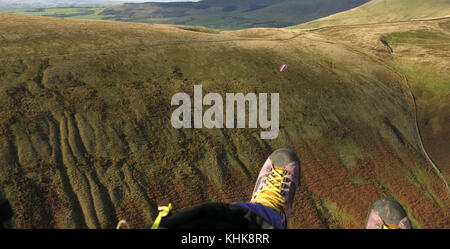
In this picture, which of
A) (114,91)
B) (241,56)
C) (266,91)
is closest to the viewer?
(114,91)

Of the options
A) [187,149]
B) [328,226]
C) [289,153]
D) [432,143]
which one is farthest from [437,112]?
[187,149]

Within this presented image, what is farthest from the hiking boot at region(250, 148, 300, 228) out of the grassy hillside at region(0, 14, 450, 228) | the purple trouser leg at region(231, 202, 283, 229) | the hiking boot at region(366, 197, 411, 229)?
the hiking boot at region(366, 197, 411, 229)

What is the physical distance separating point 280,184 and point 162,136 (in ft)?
19.5

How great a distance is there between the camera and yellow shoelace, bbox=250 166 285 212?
6760 mm

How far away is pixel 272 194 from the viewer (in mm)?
7266

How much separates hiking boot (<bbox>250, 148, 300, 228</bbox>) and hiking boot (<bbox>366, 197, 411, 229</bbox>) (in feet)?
10.3

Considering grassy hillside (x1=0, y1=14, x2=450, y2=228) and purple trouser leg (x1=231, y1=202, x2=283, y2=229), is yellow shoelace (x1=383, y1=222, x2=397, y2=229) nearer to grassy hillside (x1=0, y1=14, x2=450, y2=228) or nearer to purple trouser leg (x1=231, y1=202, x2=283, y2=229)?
grassy hillside (x1=0, y1=14, x2=450, y2=228)

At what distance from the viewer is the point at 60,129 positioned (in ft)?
32.5

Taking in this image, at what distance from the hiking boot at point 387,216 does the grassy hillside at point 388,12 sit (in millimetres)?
127459

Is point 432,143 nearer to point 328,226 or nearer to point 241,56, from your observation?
point 328,226

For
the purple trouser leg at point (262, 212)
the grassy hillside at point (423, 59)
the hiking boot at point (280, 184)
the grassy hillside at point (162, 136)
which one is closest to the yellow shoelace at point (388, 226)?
the grassy hillside at point (162, 136)

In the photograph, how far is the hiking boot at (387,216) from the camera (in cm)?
827

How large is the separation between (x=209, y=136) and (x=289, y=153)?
13.7ft

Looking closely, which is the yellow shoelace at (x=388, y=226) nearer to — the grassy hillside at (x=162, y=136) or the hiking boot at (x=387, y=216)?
the hiking boot at (x=387, y=216)
